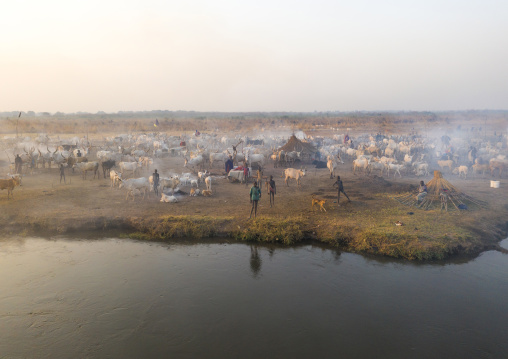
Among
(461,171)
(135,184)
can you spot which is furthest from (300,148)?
(135,184)

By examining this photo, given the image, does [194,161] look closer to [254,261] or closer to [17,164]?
[17,164]

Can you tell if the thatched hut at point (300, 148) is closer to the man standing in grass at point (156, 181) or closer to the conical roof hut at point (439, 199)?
the conical roof hut at point (439, 199)

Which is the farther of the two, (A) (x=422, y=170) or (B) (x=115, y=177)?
(A) (x=422, y=170)

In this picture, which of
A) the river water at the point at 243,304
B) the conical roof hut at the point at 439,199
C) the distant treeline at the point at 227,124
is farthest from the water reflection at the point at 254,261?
the distant treeline at the point at 227,124

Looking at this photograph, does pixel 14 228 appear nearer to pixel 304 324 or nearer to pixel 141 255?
pixel 141 255

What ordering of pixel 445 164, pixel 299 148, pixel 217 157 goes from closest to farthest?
pixel 445 164, pixel 217 157, pixel 299 148

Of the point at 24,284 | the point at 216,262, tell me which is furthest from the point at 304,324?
the point at 24,284

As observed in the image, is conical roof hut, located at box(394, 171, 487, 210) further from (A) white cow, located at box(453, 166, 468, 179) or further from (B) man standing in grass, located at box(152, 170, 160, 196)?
(B) man standing in grass, located at box(152, 170, 160, 196)
